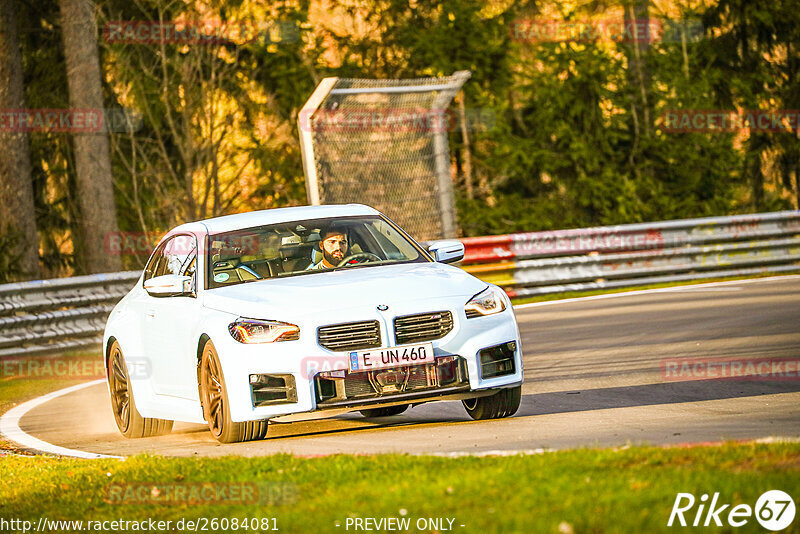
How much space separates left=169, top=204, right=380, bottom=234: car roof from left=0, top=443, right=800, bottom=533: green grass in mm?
2562

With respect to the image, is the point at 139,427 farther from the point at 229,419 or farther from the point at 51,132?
the point at 51,132

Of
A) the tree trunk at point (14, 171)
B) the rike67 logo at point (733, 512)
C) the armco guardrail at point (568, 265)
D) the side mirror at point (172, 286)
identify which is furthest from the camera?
the tree trunk at point (14, 171)

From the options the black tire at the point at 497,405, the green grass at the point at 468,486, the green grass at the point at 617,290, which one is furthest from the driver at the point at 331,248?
the green grass at the point at 617,290

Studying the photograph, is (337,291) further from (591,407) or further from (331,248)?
(591,407)

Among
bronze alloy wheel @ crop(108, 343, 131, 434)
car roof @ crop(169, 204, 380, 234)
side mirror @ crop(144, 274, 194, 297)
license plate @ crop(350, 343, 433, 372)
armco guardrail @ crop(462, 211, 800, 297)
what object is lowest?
armco guardrail @ crop(462, 211, 800, 297)

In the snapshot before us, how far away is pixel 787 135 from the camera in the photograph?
109 feet

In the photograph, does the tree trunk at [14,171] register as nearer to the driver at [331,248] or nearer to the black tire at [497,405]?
the driver at [331,248]

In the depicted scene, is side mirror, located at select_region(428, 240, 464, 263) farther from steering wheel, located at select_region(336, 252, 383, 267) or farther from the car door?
the car door

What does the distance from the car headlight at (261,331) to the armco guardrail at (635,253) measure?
444 inches

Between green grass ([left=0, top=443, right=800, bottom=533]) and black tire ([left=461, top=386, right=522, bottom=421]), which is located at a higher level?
green grass ([left=0, top=443, right=800, bottom=533])

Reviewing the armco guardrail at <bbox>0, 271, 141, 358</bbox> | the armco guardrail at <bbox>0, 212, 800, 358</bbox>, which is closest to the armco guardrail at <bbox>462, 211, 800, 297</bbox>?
the armco guardrail at <bbox>0, 212, 800, 358</bbox>

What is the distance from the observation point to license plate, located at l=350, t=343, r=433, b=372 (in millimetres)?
8789

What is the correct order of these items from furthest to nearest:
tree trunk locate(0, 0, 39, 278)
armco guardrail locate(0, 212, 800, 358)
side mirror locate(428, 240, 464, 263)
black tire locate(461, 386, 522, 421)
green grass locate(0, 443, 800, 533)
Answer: tree trunk locate(0, 0, 39, 278)
armco guardrail locate(0, 212, 800, 358)
side mirror locate(428, 240, 464, 263)
black tire locate(461, 386, 522, 421)
green grass locate(0, 443, 800, 533)

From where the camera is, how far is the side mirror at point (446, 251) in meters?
10.4
